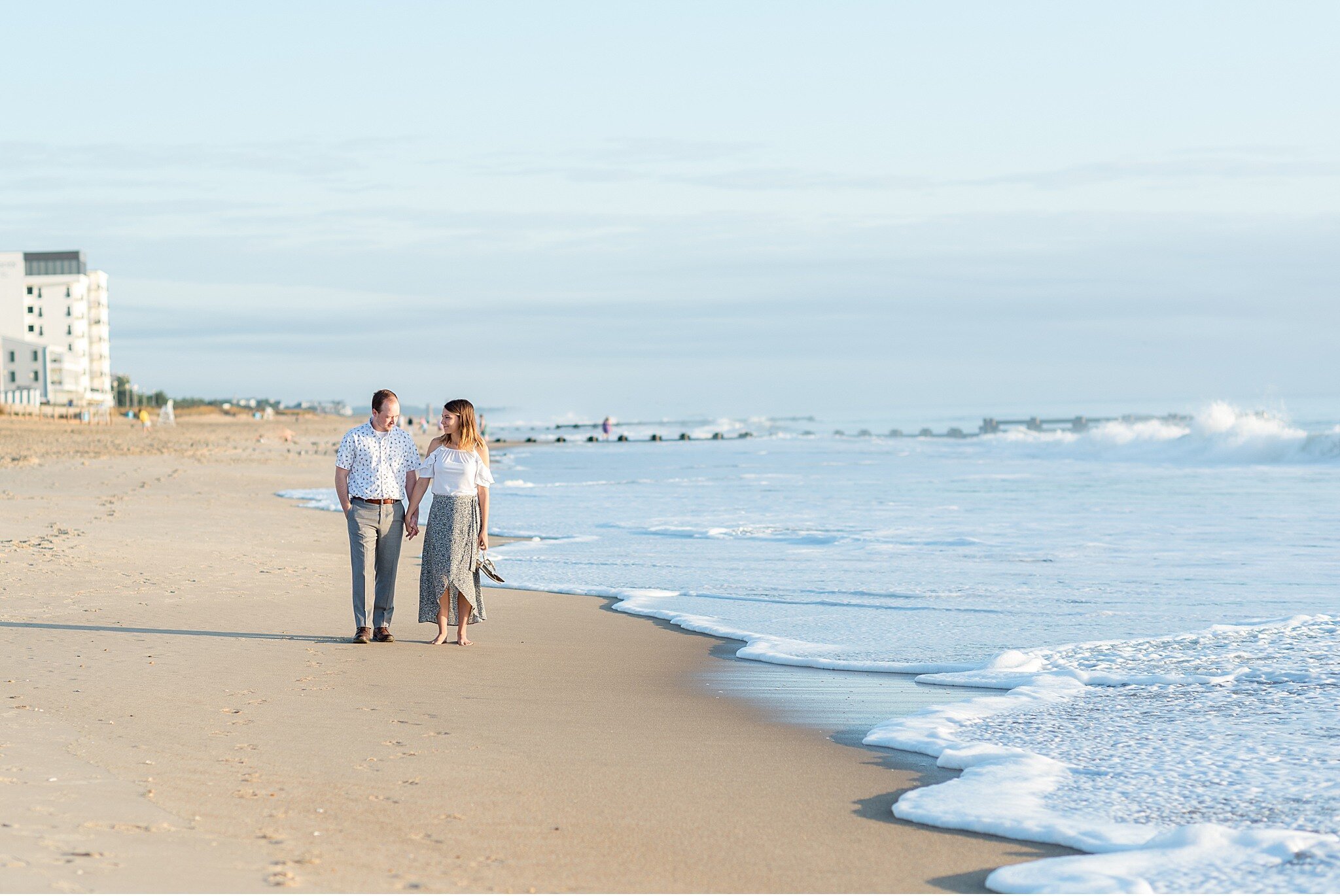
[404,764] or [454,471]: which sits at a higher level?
[454,471]

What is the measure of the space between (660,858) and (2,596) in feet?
25.6

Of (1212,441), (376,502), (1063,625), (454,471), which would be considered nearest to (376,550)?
(376,502)

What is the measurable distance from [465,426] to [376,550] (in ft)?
3.59

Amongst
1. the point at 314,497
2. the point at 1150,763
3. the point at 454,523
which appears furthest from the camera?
the point at 314,497

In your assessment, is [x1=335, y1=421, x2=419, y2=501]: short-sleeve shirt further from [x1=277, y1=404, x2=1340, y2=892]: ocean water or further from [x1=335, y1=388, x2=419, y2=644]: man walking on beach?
[x1=277, y1=404, x2=1340, y2=892]: ocean water

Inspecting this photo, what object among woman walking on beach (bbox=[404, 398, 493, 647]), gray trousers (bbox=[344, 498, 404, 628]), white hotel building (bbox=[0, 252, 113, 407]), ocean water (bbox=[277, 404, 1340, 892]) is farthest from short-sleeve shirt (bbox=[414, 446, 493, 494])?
white hotel building (bbox=[0, 252, 113, 407])

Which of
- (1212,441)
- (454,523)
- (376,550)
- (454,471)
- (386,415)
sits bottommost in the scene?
(376,550)

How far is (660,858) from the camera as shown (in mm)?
4336

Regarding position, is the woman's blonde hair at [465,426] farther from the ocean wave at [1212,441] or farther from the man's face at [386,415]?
the ocean wave at [1212,441]

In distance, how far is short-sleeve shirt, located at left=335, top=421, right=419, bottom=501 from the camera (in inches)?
348

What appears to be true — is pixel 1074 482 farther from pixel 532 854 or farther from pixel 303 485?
pixel 532 854

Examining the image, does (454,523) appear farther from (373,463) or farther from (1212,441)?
(1212,441)

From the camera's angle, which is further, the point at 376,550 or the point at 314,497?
the point at 314,497

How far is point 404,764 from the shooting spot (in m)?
5.50
